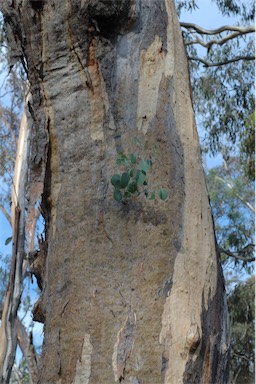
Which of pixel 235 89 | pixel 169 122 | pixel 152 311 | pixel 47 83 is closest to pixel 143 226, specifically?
pixel 152 311

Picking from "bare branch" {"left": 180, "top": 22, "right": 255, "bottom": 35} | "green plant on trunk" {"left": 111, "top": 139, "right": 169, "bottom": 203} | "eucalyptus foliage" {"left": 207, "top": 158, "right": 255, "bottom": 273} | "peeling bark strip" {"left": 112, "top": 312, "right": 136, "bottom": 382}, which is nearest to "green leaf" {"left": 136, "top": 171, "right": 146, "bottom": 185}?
"green plant on trunk" {"left": 111, "top": 139, "right": 169, "bottom": 203}

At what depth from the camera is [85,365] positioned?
151 cm

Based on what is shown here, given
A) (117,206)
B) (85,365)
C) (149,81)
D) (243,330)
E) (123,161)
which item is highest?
(243,330)

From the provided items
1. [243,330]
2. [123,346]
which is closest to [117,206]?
[123,346]

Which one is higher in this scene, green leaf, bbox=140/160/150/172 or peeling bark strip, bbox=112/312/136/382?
green leaf, bbox=140/160/150/172

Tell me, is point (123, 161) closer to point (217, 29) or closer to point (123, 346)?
point (123, 346)

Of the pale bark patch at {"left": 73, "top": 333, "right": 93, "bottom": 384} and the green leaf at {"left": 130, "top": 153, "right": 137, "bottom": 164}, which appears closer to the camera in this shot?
the pale bark patch at {"left": 73, "top": 333, "right": 93, "bottom": 384}

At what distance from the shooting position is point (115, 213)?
63.2 inches

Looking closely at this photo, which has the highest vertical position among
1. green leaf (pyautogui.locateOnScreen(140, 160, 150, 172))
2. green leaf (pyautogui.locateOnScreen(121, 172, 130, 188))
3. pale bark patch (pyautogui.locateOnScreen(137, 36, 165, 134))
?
pale bark patch (pyautogui.locateOnScreen(137, 36, 165, 134))

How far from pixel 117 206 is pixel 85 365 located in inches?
14.3

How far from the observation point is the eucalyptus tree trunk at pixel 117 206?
1.52 meters

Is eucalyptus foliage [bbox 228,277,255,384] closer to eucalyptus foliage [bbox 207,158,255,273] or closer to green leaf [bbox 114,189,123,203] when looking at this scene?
eucalyptus foliage [bbox 207,158,255,273]

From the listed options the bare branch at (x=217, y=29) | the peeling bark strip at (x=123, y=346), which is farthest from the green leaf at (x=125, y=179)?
the bare branch at (x=217, y=29)

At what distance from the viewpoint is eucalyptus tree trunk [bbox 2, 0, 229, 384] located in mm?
1519
